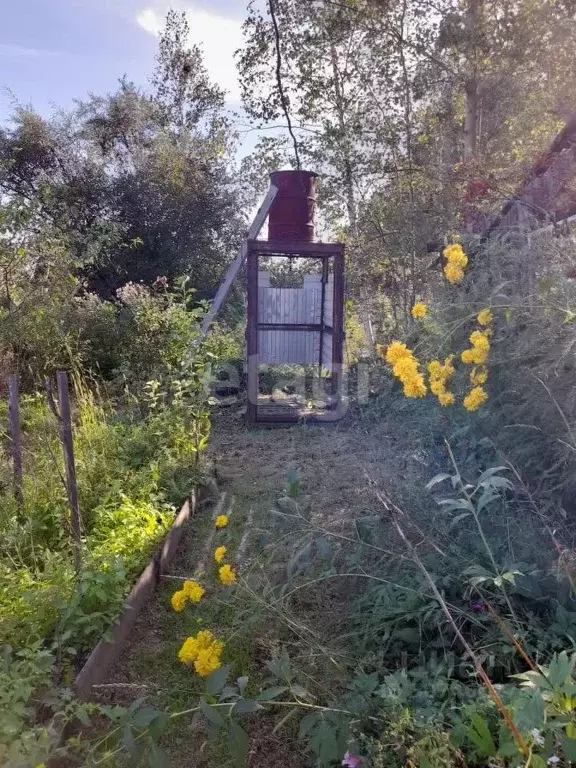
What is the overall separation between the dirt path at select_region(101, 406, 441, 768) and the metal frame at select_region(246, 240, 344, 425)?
20 cm

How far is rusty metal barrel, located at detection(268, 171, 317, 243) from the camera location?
19.0 feet

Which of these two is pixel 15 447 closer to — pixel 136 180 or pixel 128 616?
pixel 128 616

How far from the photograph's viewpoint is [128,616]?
2.31 m

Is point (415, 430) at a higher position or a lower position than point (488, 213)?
lower

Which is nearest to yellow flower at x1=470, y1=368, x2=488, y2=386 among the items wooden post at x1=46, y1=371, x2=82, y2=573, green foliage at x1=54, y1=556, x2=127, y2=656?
green foliage at x1=54, y1=556, x2=127, y2=656

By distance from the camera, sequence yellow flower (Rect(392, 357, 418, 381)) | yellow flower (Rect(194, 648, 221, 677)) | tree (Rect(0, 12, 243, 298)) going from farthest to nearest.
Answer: tree (Rect(0, 12, 243, 298)) < yellow flower (Rect(392, 357, 418, 381)) < yellow flower (Rect(194, 648, 221, 677))

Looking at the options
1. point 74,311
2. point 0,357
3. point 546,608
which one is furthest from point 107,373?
point 546,608

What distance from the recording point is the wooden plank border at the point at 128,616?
192 cm

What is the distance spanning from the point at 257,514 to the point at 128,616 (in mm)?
1286

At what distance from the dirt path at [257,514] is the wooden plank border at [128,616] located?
0.05m

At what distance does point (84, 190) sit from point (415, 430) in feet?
29.9

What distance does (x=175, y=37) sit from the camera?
1205 centimetres

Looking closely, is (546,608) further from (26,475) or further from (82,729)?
(26,475)

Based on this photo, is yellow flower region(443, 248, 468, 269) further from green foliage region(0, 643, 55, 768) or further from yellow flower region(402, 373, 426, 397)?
green foliage region(0, 643, 55, 768)
